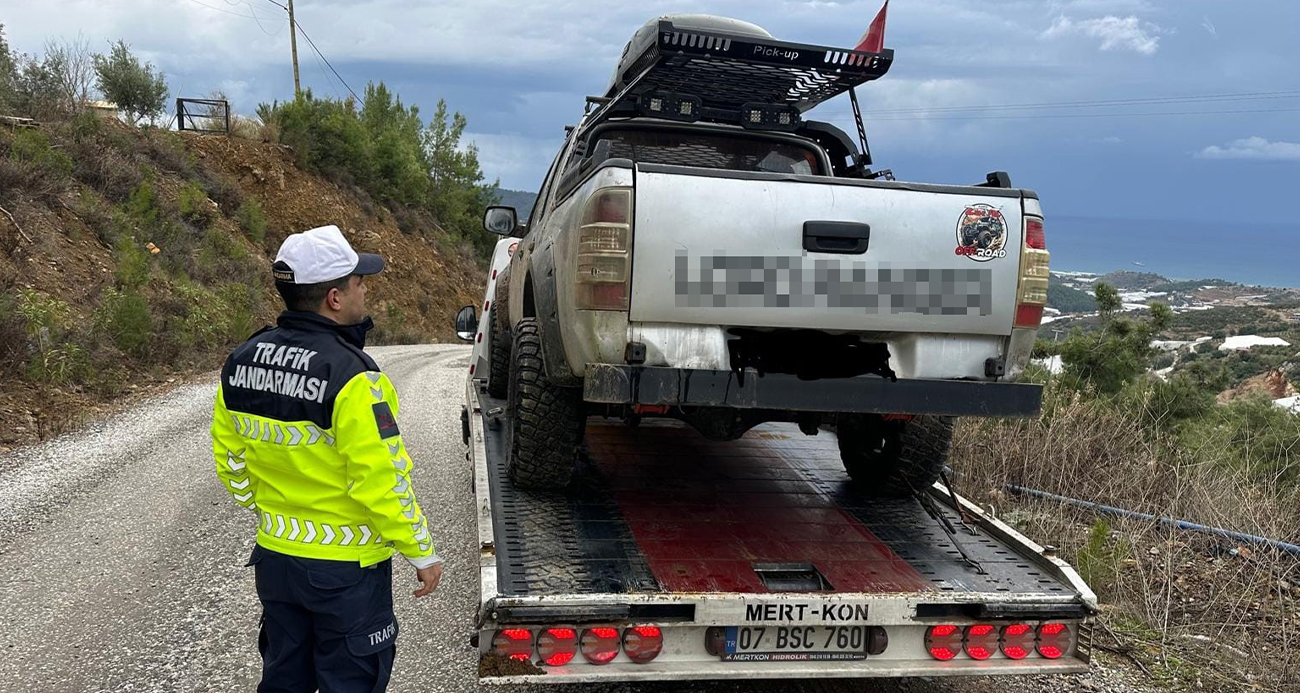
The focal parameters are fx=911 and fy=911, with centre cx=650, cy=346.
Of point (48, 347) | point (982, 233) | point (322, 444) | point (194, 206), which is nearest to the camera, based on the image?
point (322, 444)

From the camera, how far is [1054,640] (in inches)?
127

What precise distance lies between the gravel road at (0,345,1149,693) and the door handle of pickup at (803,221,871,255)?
5.66ft

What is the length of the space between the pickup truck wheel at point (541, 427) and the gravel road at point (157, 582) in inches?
31.1

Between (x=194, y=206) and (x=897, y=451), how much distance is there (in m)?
20.4

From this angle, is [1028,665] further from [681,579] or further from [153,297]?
[153,297]

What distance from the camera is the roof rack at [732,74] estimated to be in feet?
14.7

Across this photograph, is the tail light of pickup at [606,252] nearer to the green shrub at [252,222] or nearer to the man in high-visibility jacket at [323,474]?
the man in high-visibility jacket at [323,474]

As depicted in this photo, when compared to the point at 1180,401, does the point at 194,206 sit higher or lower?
higher

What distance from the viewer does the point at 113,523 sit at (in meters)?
5.43

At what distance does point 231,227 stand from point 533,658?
22.3 meters

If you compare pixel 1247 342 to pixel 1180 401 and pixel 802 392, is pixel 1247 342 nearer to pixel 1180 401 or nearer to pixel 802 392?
pixel 1180 401

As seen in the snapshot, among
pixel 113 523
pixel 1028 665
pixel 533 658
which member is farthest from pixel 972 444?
pixel 113 523

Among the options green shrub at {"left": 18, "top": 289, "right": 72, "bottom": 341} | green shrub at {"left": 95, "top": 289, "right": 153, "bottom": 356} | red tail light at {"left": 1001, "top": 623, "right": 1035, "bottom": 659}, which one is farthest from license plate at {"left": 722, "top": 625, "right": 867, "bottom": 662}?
green shrub at {"left": 95, "top": 289, "right": 153, "bottom": 356}

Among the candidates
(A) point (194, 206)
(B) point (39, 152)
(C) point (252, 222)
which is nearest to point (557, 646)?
(B) point (39, 152)
